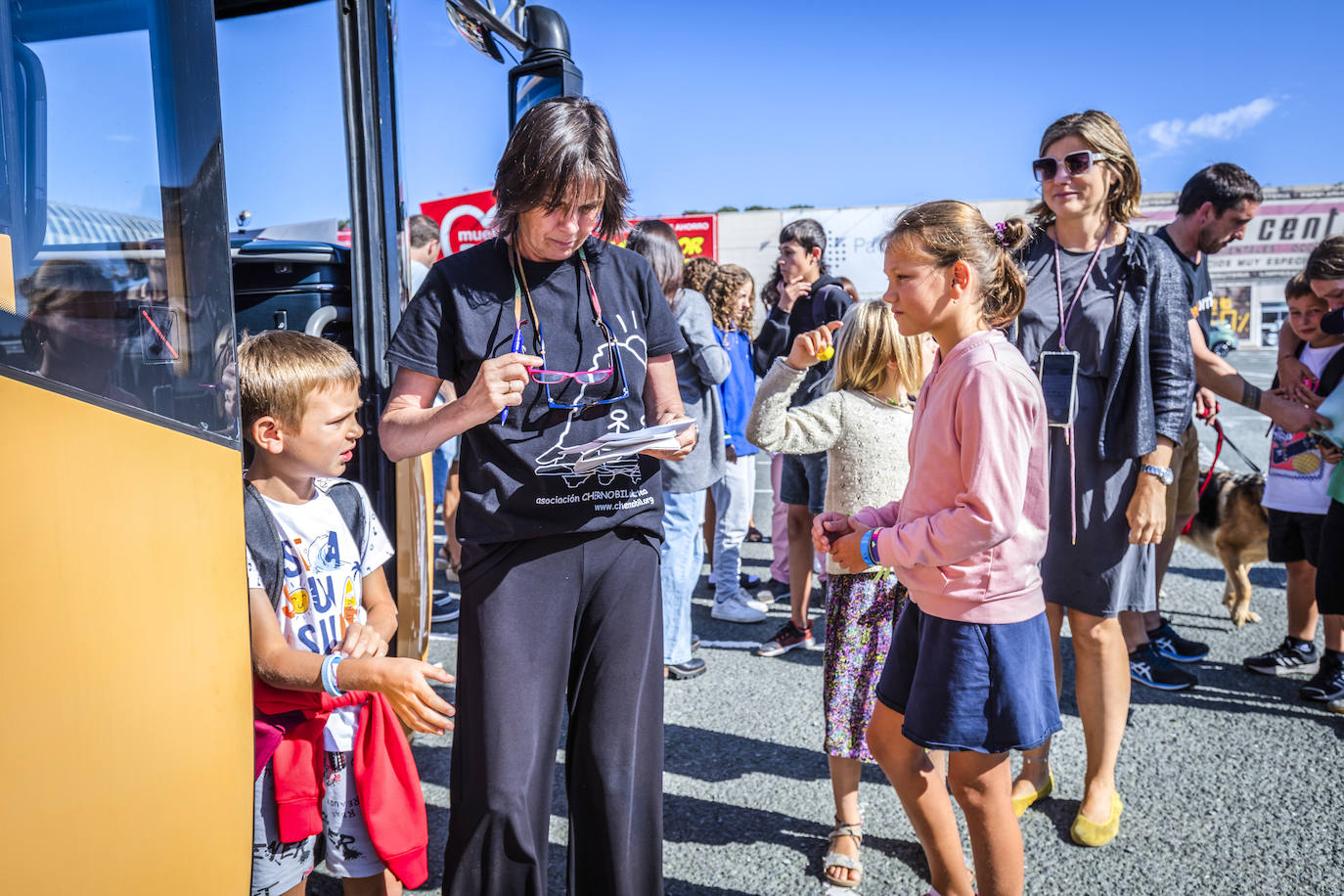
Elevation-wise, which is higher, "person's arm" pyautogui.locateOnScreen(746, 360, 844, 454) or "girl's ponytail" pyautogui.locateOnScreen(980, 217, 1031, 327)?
"girl's ponytail" pyautogui.locateOnScreen(980, 217, 1031, 327)

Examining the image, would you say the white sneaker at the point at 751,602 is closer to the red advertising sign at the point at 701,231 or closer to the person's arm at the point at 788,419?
the person's arm at the point at 788,419

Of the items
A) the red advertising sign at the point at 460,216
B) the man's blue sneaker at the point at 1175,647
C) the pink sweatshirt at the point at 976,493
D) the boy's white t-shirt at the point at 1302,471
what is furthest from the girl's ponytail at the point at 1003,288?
the red advertising sign at the point at 460,216

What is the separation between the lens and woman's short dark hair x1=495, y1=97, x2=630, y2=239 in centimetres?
183

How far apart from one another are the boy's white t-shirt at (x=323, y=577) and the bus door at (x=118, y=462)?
1.42 feet

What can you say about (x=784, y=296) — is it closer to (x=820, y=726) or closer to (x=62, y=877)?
(x=820, y=726)

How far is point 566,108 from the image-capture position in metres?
1.88

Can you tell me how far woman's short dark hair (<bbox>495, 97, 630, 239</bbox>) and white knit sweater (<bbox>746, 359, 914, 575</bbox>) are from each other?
1087 millimetres

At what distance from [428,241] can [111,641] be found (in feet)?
18.7

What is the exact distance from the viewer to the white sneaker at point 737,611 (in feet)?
16.6

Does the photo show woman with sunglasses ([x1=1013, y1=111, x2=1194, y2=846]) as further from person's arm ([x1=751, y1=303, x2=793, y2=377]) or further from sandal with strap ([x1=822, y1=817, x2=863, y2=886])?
person's arm ([x1=751, y1=303, x2=793, y2=377])

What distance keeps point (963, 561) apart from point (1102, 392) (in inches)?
42.6


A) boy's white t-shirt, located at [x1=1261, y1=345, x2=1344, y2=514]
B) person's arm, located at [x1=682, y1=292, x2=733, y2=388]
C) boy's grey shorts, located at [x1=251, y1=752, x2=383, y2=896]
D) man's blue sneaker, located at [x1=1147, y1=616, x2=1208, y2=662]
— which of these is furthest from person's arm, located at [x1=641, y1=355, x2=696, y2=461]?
man's blue sneaker, located at [x1=1147, y1=616, x2=1208, y2=662]

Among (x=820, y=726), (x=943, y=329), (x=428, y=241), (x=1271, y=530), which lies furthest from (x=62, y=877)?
(x=428, y=241)

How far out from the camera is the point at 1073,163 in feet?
8.68
